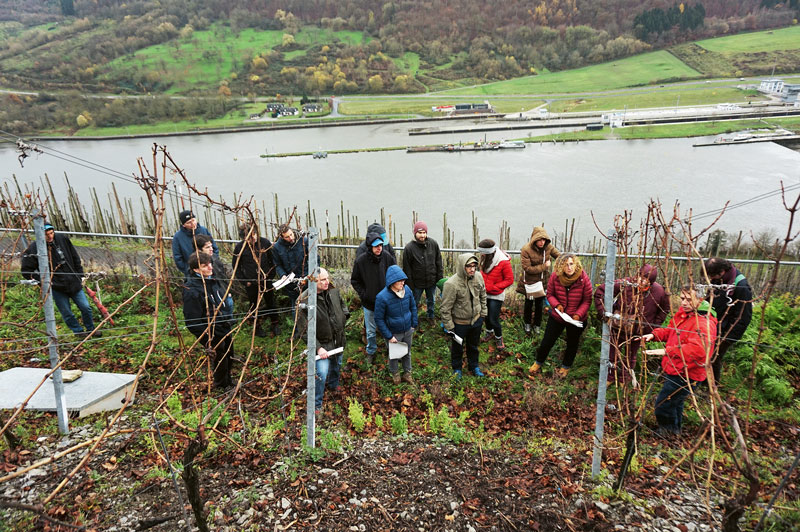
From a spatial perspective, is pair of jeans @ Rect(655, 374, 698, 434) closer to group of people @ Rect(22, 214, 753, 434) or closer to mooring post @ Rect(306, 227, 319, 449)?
group of people @ Rect(22, 214, 753, 434)

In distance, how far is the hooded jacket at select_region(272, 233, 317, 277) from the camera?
21.6ft

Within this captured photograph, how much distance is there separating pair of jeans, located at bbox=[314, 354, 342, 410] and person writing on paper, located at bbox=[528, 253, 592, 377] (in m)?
3.12

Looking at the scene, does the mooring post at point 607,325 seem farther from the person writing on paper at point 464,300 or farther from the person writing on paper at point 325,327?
the person writing on paper at point 325,327

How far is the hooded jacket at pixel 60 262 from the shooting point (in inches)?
237

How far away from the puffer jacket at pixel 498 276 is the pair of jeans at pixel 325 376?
2.58 meters

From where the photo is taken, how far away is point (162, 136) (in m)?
46.5

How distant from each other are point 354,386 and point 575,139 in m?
42.8

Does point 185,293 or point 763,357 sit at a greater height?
point 185,293

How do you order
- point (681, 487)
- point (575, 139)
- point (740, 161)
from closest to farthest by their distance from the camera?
point (681, 487) → point (740, 161) → point (575, 139)

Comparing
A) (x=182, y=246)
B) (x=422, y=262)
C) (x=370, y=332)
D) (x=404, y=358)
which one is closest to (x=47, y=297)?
(x=182, y=246)

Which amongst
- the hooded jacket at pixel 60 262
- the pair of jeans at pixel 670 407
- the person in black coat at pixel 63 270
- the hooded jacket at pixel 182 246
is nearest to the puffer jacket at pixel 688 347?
the pair of jeans at pixel 670 407

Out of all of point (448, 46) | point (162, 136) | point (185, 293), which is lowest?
point (185, 293)

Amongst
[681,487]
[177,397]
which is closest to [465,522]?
[681,487]

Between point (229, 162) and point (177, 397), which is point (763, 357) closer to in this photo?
point (177, 397)
